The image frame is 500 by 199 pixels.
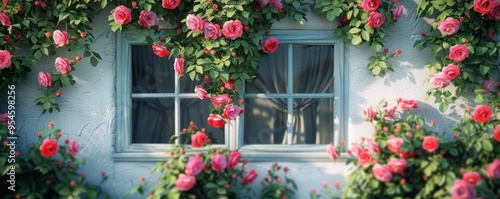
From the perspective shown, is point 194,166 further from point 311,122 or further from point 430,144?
point 430,144

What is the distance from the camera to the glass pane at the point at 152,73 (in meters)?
4.27

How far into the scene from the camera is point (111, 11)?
4.07 metres

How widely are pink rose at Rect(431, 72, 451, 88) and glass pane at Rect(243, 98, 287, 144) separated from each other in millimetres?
1103

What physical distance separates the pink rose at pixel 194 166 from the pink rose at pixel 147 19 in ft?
3.53

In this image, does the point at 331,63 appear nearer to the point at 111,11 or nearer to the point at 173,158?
the point at 173,158

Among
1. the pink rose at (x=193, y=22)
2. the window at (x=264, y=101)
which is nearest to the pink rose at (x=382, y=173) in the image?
the window at (x=264, y=101)

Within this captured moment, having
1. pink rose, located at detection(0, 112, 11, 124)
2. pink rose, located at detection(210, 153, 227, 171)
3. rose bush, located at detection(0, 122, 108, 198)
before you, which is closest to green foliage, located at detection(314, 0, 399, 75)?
pink rose, located at detection(210, 153, 227, 171)

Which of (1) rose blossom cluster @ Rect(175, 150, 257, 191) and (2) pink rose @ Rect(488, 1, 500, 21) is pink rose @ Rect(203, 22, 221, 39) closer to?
(1) rose blossom cluster @ Rect(175, 150, 257, 191)

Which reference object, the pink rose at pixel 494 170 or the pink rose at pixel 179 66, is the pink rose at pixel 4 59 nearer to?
the pink rose at pixel 179 66

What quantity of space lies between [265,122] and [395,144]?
3.57 ft

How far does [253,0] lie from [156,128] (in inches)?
48.6

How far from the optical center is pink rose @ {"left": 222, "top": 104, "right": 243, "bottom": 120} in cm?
391

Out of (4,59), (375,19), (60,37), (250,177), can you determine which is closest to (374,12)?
(375,19)

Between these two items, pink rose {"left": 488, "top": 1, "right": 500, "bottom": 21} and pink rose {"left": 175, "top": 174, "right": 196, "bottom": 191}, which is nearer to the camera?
pink rose {"left": 175, "top": 174, "right": 196, "bottom": 191}
